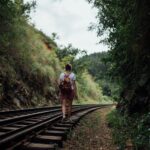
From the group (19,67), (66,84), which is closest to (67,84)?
(66,84)

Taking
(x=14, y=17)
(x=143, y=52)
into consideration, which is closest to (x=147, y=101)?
(x=143, y=52)

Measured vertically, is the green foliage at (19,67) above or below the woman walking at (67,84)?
above

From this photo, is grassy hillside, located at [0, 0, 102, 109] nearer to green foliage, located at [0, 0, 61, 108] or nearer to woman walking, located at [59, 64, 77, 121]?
green foliage, located at [0, 0, 61, 108]

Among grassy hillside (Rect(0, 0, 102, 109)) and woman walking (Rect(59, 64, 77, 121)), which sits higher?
grassy hillside (Rect(0, 0, 102, 109))

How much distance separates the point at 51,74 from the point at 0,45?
9.34m

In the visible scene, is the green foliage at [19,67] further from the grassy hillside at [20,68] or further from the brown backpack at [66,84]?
the brown backpack at [66,84]

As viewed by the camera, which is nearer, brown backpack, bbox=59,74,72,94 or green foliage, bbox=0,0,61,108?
brown backpack, bbox=59,74,72,94

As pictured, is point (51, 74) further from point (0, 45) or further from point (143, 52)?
point (143, 52)

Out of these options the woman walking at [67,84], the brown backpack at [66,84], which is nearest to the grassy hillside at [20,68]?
the woman walking at [67,84]

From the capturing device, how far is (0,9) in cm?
1734

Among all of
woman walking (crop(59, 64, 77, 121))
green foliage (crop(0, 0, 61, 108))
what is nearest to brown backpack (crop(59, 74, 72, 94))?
woman walking (crop(59, 64, 77, 121))

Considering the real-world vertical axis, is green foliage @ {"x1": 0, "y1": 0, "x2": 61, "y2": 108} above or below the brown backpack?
above

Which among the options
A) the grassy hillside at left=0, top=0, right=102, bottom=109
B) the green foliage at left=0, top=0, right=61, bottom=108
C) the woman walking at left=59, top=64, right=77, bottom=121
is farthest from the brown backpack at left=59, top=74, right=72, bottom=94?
the green foliage at left=0, top=0, right=61, bottom=108

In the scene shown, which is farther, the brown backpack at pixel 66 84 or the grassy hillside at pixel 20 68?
the grassy hillside at pixel 20 68
